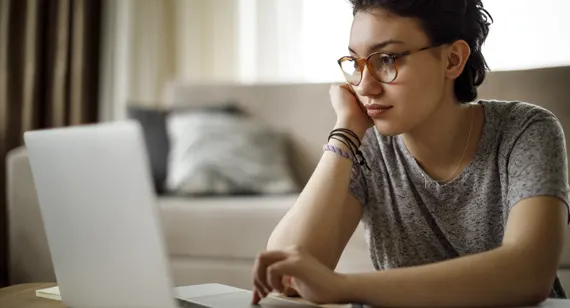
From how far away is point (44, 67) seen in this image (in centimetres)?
387

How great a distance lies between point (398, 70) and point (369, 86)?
56 millimetres

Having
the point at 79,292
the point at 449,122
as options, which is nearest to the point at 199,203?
the point at 449,122

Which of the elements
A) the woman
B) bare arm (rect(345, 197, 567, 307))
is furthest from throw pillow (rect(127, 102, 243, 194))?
bare arm (rect(345, 197, 567, 307))

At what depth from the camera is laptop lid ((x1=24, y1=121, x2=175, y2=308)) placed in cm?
79

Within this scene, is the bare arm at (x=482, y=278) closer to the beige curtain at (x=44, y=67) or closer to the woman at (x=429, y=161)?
the woman at (x=429, y=161)

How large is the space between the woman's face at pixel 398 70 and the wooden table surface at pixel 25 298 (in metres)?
0.61

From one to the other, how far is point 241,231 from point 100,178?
69.3 inches

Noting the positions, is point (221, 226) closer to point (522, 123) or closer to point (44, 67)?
point (522, 123)

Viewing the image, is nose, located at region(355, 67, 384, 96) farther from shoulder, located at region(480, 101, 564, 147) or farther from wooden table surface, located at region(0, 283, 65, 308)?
wooden table surface, located at region(0, 283, 65, 308)

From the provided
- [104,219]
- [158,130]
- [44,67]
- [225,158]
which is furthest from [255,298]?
[44,67]

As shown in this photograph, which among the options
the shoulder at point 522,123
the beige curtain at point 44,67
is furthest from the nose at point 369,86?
the beige curtain at point 44,67

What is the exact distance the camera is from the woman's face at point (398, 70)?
1266 millimetres

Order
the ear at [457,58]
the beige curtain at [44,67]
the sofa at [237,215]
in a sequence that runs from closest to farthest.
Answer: the ear at [457,58] → the sofa at [237,215] → the beige curtain at [44,67]

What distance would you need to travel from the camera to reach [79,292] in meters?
0.98
